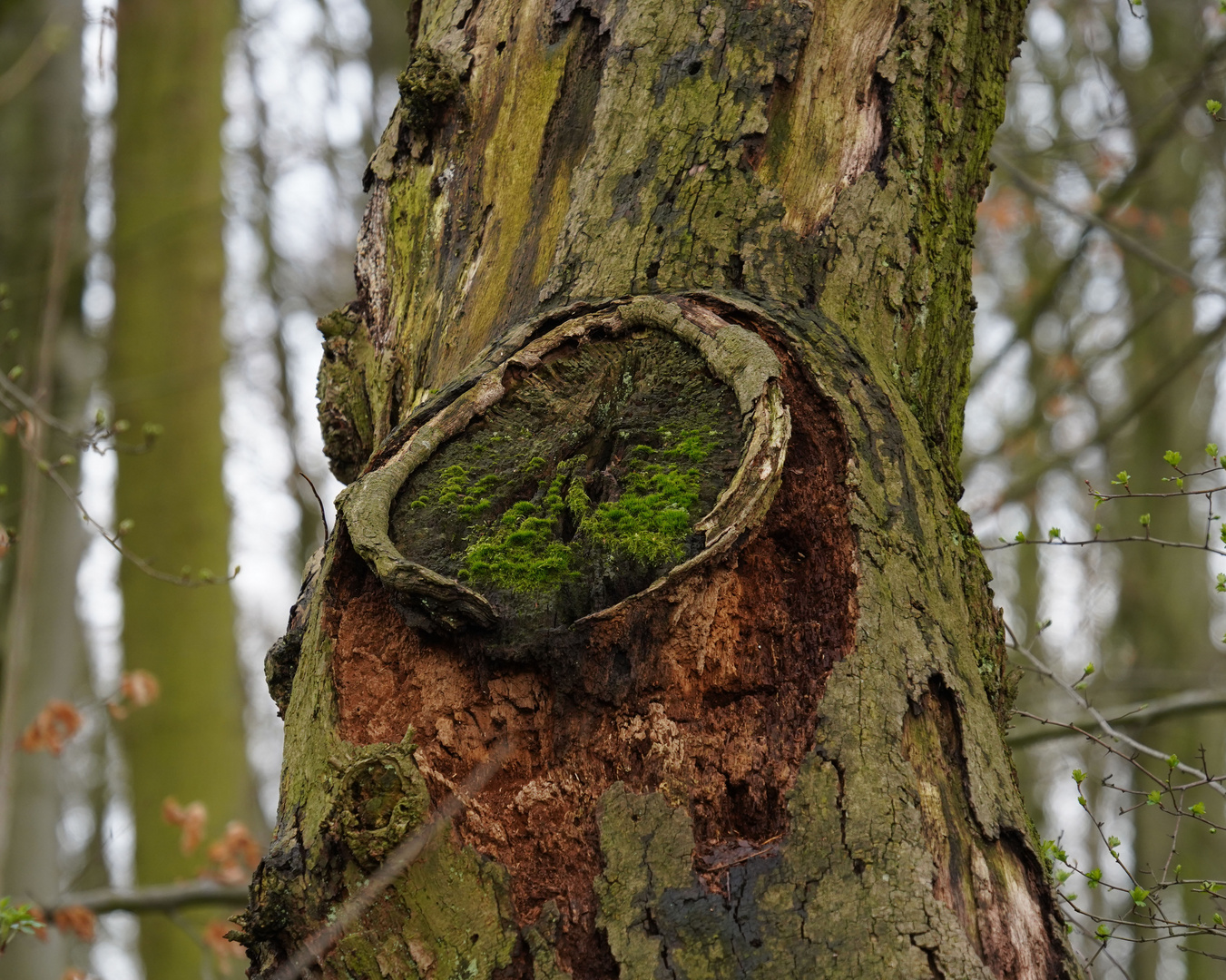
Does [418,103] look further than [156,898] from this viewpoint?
No

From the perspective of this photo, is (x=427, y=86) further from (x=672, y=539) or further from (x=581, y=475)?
(x=672, y=539)

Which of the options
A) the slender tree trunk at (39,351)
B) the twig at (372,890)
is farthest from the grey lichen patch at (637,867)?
the slender tree trunk at (39,351)

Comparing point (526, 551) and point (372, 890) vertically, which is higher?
point (526, 551)

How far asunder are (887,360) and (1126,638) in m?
7.54

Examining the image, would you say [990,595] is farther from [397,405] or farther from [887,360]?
[397,405]

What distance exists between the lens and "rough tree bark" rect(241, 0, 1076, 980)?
3.89 feet

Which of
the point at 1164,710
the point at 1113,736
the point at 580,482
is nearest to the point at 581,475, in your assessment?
the point at 580,482

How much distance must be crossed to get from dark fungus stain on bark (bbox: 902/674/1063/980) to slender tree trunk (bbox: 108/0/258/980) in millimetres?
4634

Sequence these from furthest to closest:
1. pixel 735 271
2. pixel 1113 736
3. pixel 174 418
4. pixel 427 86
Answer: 1. pixel 174 418
2. pixel 1113 736
3. pixel 427 86
4. pixel 735 271

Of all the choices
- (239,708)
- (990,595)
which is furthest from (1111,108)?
(239,708)

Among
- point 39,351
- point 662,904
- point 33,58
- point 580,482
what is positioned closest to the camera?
point 662,904

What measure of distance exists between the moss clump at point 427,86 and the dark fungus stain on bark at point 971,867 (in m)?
1.33

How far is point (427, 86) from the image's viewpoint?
6.09 ft

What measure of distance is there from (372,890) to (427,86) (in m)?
1.37
